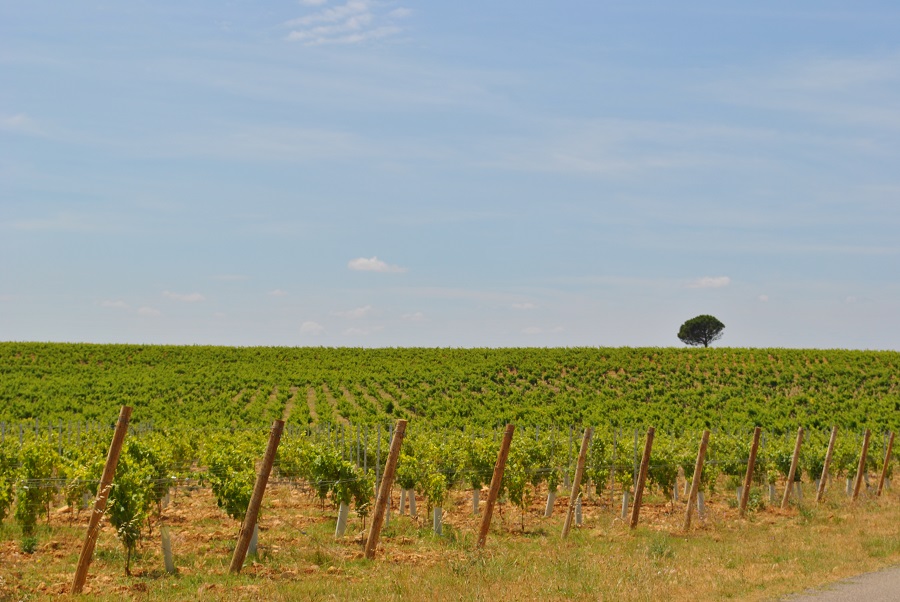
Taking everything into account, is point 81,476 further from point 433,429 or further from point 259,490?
point 433,429

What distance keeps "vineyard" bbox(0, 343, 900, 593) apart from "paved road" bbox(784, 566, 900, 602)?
17.7 feet

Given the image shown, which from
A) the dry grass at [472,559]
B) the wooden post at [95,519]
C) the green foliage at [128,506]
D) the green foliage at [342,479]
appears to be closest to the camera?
the wooden post at [95,519]

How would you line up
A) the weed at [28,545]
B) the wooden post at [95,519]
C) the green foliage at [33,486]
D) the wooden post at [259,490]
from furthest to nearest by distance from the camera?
the green foliage at [33,486] → the weed at [28,545] → the wooden post at [259,490] → the wooden post at [95,519]

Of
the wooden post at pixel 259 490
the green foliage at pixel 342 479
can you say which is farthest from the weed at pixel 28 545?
the green foliage at pixel 342 479

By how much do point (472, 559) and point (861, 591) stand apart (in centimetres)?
542

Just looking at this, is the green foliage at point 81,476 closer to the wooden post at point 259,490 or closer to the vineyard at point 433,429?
the vineyard at point 433,429

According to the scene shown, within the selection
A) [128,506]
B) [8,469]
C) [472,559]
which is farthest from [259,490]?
[8,469]

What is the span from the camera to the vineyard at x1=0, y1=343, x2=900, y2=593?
17172mm

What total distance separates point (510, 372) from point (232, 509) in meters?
66.4

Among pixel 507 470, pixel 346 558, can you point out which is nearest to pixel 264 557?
pixel 346 558

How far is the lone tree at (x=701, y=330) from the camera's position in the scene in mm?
137125

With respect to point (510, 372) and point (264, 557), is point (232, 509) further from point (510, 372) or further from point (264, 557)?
point (510, 372)

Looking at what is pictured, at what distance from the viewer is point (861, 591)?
37.8ft

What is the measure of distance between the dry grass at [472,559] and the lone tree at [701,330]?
398ft
